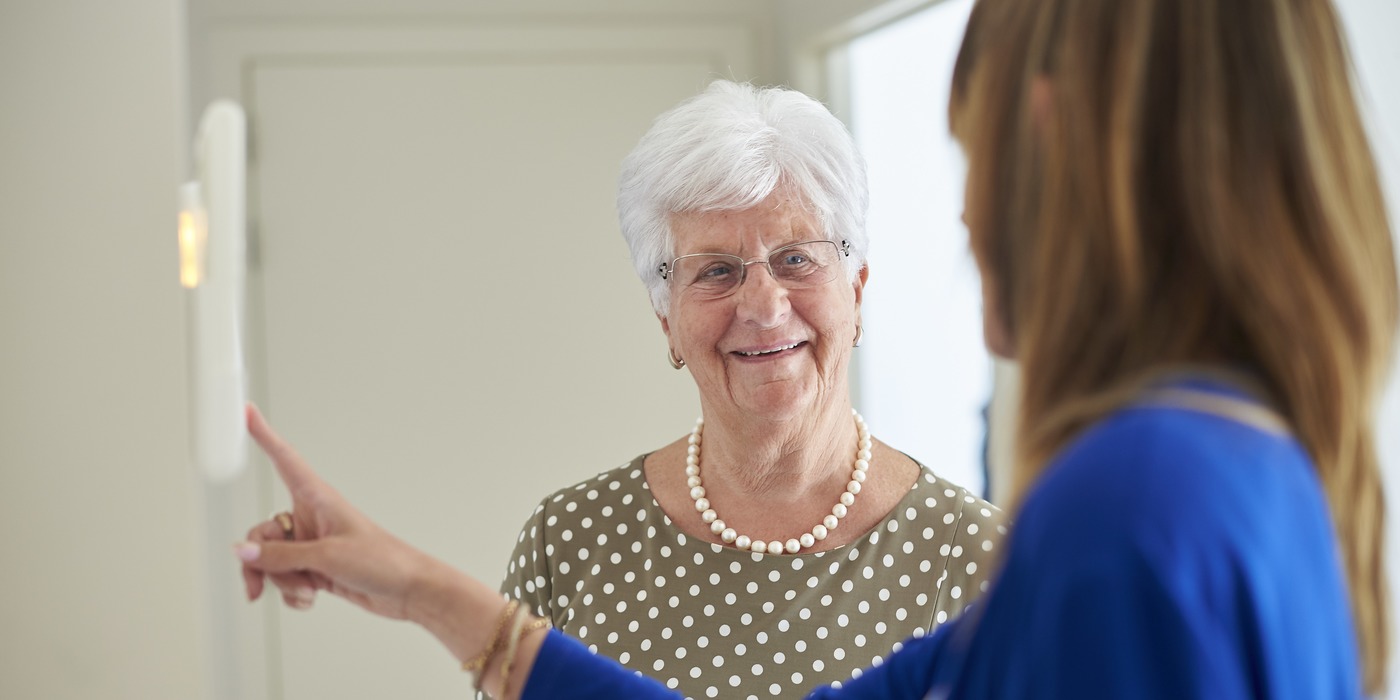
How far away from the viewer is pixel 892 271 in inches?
133

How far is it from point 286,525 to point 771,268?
78 centimetres

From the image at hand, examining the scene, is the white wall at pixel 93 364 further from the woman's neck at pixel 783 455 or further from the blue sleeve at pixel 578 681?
the blue sleeve at pixel 578 681

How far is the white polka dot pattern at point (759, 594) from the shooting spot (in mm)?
1557

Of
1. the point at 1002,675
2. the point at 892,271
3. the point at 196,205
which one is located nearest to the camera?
the point at 1002,675

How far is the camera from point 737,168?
5.38 ft

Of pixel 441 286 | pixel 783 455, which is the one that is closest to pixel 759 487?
pixel 783 455

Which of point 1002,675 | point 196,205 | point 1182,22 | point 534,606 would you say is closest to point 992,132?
point 1182,22

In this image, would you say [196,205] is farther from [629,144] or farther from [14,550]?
[629,144]

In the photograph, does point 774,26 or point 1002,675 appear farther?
point 774,26

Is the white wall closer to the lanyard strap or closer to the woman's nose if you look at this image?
the woman's nose

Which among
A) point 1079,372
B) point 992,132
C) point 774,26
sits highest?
point 774,26

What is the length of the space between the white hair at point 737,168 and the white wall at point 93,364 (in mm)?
984

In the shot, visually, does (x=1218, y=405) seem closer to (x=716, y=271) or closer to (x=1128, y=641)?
(x=1128, y=641)

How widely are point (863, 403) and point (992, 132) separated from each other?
2.97 meters
